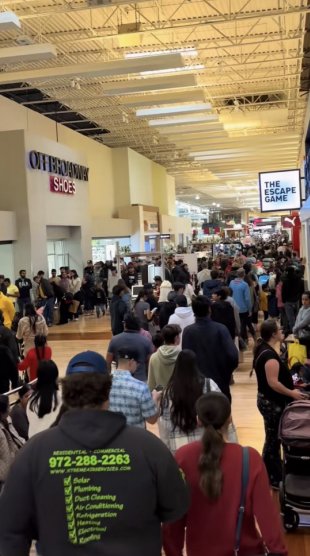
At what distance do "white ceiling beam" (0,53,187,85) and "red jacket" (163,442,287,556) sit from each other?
11425mm

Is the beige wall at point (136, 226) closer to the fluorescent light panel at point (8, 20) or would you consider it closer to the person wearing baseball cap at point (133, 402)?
the fluorescent light panel at point (8, 20)

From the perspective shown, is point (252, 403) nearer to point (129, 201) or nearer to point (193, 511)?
point (193, 511)

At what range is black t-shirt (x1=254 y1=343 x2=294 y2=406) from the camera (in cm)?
455

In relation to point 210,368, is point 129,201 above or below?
above

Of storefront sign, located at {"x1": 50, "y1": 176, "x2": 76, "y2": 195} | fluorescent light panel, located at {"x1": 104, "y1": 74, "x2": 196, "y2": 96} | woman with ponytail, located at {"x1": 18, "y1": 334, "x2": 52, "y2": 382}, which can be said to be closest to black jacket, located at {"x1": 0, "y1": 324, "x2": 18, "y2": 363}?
woman with ponytail, located at {"x1": 18, "y1": 334, "x2": 52, "y2": 382}

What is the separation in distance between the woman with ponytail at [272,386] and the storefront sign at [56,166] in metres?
13.6

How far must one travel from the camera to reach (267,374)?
4.50 metres

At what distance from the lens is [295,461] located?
409 centimetres

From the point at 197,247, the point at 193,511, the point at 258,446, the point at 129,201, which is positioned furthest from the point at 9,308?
the point at 197,247

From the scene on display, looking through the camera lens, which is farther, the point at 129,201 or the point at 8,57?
the point at 129,201

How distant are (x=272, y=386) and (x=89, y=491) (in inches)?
113

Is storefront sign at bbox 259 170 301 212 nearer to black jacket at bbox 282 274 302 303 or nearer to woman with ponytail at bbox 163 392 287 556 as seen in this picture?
black jacket at bbox 282 274 302 303

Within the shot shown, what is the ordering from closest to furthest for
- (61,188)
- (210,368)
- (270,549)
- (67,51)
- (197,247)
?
(270,549) → (210,368) → (67,51) → (61,188) → (197,247)

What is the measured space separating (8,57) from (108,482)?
11.8 m
